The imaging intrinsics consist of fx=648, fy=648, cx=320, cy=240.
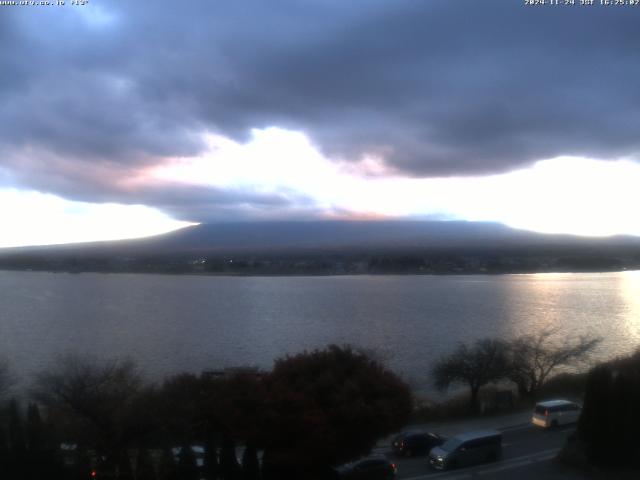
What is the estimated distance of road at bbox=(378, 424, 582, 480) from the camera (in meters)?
6.94

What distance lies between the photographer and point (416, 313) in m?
28.6

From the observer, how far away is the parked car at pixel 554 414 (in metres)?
9.26

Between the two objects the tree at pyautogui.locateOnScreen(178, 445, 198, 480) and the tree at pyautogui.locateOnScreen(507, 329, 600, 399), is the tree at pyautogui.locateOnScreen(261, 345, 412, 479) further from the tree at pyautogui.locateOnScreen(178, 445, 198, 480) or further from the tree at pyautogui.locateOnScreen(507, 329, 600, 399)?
the tree at pyautogui.locateOnScreen(507, 329, 600, 399)

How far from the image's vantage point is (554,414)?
30.4ft

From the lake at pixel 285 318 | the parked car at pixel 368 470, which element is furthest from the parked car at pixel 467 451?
the lake at pixel 285 318

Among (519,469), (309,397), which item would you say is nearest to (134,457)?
(309,397)

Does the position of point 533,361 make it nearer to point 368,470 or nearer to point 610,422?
point 610,422

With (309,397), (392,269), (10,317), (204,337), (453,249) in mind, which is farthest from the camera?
(453,249)

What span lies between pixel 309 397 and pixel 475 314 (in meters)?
22.9

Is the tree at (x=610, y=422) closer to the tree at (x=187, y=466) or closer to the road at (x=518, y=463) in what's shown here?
the road at (x=518, y=463)

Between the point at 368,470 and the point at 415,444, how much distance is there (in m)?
1.94

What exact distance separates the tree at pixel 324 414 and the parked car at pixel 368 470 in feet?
1.09

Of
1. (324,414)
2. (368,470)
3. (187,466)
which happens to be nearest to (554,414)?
(368,470)

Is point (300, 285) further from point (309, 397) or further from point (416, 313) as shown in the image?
point (309, 397)
